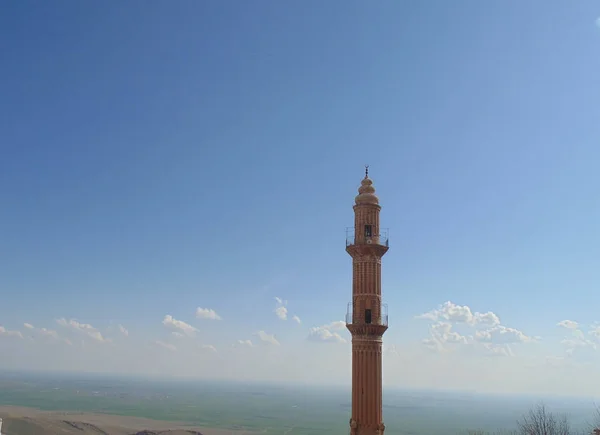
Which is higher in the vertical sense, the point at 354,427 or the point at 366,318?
the point at 366,318

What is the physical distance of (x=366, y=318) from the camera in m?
31.9

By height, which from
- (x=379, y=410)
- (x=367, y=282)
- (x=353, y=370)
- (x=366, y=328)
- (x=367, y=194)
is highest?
(x=367, y=194)

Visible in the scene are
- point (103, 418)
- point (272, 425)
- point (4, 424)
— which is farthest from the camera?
point (272, 425)

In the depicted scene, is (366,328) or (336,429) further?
(336,429)

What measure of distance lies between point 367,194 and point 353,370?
10.9m

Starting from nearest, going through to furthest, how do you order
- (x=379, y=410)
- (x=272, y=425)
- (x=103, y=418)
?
(x=379, y=410), (x=103, y=418), (x=272, y=425)

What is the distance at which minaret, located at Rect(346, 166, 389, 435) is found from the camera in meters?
30.6

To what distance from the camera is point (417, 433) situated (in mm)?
157750

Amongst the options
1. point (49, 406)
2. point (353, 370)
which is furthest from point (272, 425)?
point (353, 370)

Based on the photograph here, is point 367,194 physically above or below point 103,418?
above

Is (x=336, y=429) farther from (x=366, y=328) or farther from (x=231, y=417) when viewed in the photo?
(x=366, y=328)

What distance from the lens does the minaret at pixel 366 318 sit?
30.6 m

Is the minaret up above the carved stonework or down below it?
above

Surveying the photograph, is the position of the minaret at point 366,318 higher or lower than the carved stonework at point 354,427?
higher
